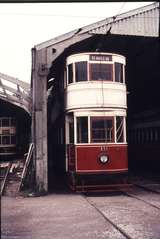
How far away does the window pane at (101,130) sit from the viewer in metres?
14.7

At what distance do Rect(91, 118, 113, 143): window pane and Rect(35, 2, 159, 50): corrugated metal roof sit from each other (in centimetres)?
323

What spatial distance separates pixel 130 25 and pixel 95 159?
5.14 meters

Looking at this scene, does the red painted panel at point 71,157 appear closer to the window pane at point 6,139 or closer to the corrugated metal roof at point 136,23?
the corrugated metal roof at point 136,23

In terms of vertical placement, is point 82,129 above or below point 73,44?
below

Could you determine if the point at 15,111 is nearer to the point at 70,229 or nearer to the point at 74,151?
the point at 74,151

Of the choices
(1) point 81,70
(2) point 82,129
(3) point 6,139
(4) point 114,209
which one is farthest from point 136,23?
(3) point 6,139

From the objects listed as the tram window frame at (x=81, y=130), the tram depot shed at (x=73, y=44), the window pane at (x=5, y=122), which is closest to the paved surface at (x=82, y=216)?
the tram depot shed at (x=73, y=44)

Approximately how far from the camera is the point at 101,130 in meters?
14.7

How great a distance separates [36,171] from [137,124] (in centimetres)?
1043

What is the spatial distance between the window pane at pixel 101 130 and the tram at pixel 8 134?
19.2 m

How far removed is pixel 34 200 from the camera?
43.3 ft

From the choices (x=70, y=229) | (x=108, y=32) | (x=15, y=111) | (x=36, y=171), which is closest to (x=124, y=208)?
(x=70, y=229)

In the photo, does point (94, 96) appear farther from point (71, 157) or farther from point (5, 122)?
point (5, 122)

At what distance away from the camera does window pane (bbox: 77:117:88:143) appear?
1468cm
